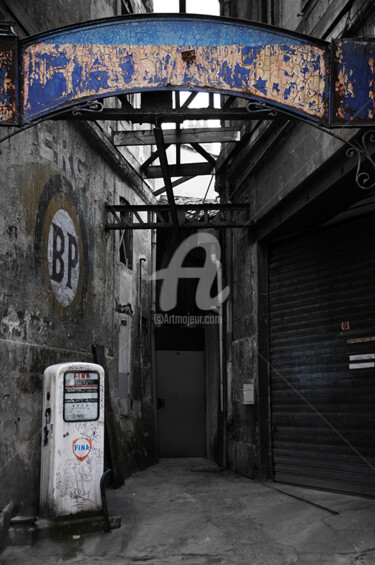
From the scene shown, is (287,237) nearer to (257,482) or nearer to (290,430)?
(290,430)

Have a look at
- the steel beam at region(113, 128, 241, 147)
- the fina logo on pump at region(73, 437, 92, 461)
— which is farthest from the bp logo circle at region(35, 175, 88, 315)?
the steel beam at region(113, 128, 241, 147)

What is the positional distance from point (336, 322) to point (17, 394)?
15.0 ft

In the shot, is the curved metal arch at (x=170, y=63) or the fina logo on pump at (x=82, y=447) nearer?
the curved metal arch at (x=170, y=63)

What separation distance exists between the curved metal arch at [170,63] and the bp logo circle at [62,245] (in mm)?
2824

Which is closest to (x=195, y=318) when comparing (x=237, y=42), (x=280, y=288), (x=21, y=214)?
(x=280, y=288)

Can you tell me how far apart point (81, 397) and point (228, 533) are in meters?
2.29

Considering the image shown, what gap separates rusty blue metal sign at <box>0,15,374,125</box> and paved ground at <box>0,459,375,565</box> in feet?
13.4

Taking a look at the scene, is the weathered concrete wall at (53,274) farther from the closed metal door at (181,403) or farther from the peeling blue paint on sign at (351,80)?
the peeling blue paint on sign at (351,80)

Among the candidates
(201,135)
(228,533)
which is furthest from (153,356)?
(228,533)

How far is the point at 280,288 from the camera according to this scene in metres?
10.4

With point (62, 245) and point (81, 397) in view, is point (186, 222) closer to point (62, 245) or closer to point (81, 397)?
point (62, 245)

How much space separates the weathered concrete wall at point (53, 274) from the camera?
7250 millimetres

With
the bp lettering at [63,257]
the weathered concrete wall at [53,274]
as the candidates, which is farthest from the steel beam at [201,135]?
the bp lettering at [63,257]

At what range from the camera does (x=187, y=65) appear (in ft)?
18.7
